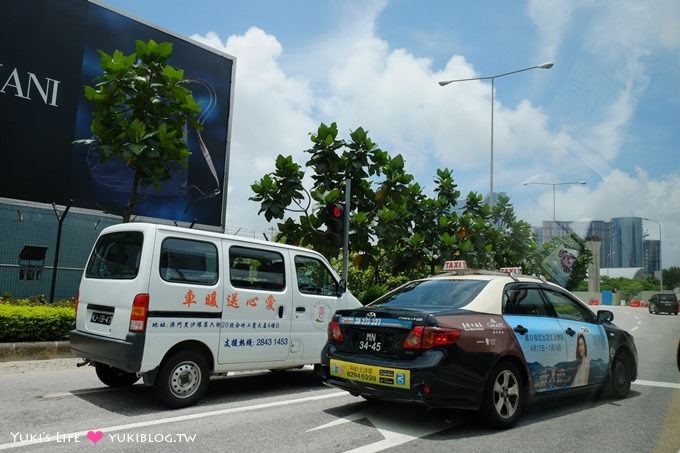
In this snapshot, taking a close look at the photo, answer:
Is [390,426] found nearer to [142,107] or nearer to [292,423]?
[292,423]

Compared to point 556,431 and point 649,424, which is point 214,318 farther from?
point 649,424

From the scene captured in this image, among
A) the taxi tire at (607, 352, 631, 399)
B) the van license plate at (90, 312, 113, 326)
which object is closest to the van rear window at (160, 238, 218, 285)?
the van license plate at (90, 312, 113, 326)

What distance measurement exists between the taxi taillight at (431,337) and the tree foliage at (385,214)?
7055 mm

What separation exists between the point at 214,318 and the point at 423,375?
107 inches

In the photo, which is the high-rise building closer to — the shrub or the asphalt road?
the asphalt road

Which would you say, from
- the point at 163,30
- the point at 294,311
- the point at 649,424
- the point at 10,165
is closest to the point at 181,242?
the point at 294,311

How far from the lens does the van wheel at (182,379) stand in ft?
19.2

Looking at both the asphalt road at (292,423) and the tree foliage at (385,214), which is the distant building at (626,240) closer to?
the tree foliage at (385,214)

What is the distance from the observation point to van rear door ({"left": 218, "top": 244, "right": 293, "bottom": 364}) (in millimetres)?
6543

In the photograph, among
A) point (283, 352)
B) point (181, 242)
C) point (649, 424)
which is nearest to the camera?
point (649, 424)

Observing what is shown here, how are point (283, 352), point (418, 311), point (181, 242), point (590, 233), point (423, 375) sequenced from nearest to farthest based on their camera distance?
point (423, 375), point (418, 311), point (181, 242), point (283, 352), point (590, 233)

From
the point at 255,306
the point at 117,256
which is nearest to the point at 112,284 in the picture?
the point at 117,256

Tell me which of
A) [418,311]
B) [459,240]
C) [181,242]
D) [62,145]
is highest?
[62,145]

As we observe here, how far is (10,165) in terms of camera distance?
15523 millimetres
